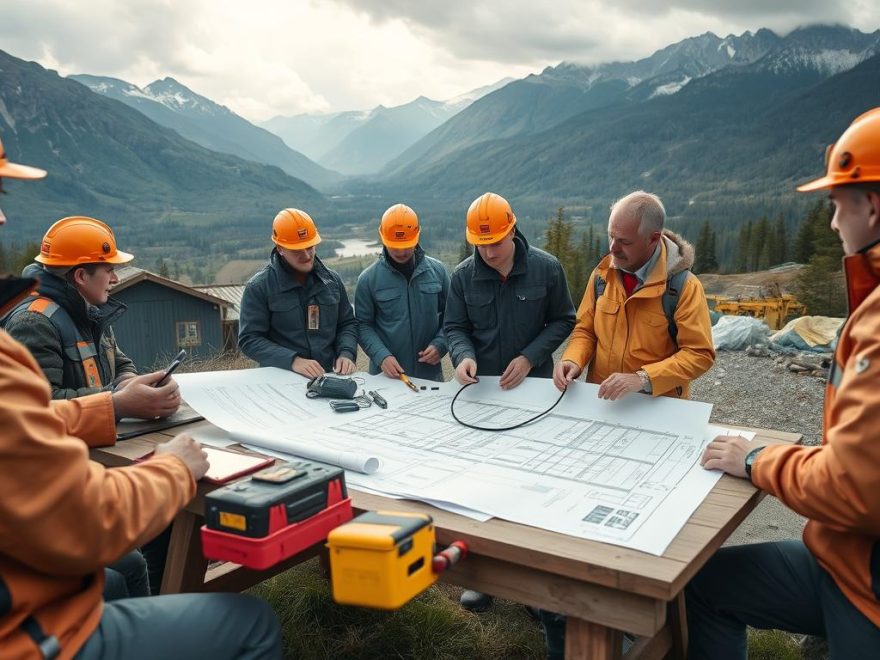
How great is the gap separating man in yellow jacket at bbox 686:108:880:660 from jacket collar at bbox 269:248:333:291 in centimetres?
308

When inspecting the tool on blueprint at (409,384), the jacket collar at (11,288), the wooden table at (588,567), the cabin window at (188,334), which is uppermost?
the jacket collar at (11,288)

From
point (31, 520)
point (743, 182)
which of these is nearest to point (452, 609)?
point (31, 520)

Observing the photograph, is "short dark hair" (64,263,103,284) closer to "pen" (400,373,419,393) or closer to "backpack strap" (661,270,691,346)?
"pen" (400,373,419,393)

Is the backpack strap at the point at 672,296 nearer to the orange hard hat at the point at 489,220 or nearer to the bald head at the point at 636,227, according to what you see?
the bald head at the point at 636,227

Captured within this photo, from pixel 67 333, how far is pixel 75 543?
2.14 m

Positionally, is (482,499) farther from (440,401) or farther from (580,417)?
(440,401)

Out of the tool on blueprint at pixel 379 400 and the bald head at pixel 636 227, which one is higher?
the bald head at pixel 636 227

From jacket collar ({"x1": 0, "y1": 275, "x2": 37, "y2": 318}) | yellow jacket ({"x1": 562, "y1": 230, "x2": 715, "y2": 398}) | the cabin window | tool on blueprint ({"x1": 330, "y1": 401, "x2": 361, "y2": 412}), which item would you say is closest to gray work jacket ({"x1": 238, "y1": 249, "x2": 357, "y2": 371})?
tool on blueprint ({"x1": 330, "y1": 401, "x2": 361, "y2": 412})

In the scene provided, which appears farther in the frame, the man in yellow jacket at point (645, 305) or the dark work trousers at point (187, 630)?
the man in yellow jacket at point (645, 305)

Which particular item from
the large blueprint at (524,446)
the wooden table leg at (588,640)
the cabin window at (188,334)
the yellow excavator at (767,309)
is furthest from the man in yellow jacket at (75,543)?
the cabin window at (188,334)

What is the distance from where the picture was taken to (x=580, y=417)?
120 inches

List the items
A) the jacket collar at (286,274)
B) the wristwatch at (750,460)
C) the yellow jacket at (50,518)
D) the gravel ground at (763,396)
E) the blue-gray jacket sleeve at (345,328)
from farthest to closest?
1. the gravel ground at (763,396)
2. the blue-gray jacket sleeve at (345,328)
3. the jacket collar at (286,274)
4. the wristwatch at (750,460)
5. the yellow jacket at (50,518)

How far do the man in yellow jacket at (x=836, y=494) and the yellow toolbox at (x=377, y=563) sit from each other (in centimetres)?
117

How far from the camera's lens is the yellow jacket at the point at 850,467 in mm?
1751
